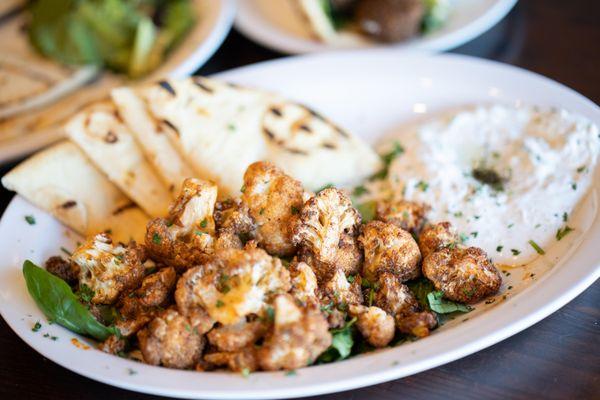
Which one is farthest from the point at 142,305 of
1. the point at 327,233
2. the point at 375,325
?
the point at 375,325

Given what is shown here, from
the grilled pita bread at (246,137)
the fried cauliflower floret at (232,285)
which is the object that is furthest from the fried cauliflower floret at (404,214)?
the fried cauliflower floret at (232,285)

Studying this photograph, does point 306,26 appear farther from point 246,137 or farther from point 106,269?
point 106,269

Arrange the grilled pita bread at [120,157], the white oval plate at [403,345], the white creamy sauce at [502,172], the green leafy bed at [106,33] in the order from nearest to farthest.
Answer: the white oval plate at [403,345] < the white creamy sauce at [502,172] < the grilled pita bread at [120,157] < the green leafy bed at [106,33]

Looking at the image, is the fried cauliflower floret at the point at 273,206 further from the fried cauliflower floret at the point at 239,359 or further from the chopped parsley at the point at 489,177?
the chopped parsley at the point at 489,177

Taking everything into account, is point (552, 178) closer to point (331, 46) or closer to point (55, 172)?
point (331, 46)

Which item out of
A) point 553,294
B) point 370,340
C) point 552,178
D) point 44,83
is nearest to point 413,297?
point 370,340

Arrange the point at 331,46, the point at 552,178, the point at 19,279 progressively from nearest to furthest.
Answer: the point at 19,279 → the point at 552,178 → the point at 331,46
